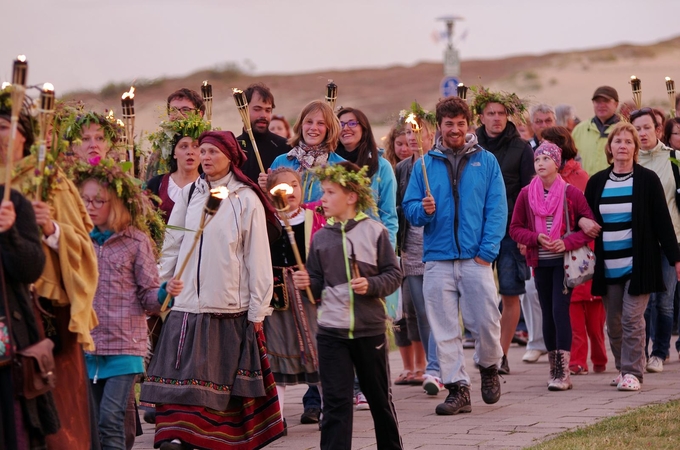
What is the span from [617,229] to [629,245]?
0.19 m

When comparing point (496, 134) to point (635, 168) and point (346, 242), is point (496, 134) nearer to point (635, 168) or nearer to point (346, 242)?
point (635, 168)

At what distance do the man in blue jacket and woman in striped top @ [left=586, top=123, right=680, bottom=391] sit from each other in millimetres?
1430

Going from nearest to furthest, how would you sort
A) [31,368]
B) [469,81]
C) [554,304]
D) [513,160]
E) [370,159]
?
1. [31,368]
2. [370,159]
3. [554,304]
4. [513,160]
5. [469,81]

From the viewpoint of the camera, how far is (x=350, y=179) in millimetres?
7625

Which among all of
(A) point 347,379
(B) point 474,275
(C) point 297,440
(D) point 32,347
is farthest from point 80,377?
(B) point 474,275

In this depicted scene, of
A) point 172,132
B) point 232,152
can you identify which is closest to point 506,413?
point 232,152

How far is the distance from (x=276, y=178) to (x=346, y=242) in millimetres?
1648

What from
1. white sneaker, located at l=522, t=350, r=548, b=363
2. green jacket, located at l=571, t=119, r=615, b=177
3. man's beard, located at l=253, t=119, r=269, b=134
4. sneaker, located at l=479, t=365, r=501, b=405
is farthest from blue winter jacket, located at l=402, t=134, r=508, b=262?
green jacket, located at l=571, t=119, r=615, b=177

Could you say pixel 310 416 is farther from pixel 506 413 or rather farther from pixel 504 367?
pixel 504 367

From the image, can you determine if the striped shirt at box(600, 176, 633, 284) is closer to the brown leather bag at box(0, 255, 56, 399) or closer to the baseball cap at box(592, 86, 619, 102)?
the baseball cap at box(592, 86, 619, 102)

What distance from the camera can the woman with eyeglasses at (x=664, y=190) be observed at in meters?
11.5

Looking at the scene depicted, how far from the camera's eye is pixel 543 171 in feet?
35.9

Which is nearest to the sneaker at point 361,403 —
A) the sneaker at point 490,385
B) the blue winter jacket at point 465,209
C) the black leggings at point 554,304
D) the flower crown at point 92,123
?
the sneaker at point 490,385

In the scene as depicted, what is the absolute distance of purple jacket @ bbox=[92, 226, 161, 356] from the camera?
7102mm
